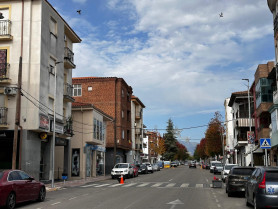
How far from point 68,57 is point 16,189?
2173 centimetres

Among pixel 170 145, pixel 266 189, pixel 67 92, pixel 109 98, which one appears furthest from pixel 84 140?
pixel 170 145

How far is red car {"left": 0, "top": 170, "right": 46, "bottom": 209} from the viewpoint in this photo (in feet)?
42.0

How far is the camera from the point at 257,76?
4003cm

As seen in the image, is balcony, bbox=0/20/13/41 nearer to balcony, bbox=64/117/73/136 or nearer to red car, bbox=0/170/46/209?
balcony, bbox=64/117/73/136

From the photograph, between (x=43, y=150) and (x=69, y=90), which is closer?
(x=43, y=150)

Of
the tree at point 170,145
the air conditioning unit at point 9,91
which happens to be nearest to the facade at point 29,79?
the air conditioning unit at point 9,91

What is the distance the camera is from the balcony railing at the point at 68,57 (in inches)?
1315

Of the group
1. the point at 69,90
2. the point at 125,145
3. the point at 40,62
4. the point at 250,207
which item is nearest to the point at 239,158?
the point at 125,145

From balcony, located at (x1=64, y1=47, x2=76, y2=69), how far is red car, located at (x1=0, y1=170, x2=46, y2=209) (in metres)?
19.1

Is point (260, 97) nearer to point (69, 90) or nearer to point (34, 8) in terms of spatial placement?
point (69, 90)

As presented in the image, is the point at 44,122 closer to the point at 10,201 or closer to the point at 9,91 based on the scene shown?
the point at 9,91

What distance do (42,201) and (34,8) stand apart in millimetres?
17501

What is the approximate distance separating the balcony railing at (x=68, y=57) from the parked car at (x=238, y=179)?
810 inches

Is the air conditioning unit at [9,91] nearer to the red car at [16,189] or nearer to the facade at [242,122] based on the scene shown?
the red car at [16,189]
